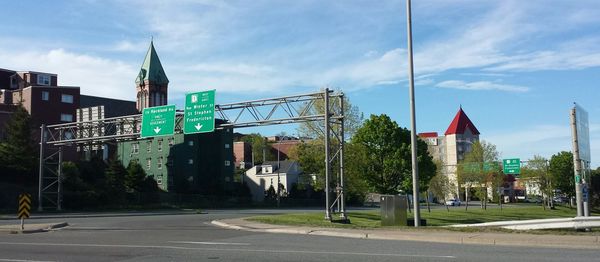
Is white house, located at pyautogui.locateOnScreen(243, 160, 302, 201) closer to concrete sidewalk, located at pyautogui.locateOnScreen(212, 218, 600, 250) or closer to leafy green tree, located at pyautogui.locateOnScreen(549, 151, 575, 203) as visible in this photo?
leafy green tree, located at pyautogui.locateOnScreen(549, 151, 575, 203)

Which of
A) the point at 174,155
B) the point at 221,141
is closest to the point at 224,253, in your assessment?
the point at 174,155

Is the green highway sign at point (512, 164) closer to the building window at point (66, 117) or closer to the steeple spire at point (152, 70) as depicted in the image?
the building window at point (66, 117)

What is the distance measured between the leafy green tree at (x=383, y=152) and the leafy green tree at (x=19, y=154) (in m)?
31.5

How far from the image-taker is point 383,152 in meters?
42.6

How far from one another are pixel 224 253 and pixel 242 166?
338 ft

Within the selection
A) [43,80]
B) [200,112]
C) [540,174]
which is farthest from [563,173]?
[43,80]

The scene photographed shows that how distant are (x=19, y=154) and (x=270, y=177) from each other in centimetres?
4490

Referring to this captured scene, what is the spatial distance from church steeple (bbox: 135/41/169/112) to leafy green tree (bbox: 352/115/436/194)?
65.6m

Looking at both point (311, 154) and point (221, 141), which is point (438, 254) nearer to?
point (311, 154)

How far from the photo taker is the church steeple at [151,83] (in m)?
101

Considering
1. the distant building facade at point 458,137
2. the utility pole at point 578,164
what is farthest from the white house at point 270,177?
the utility pole at point 578,164

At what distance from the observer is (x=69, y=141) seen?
154ft

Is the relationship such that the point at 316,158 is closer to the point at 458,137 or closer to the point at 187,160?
the point at 187,160

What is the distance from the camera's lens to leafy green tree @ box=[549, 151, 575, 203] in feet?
264
